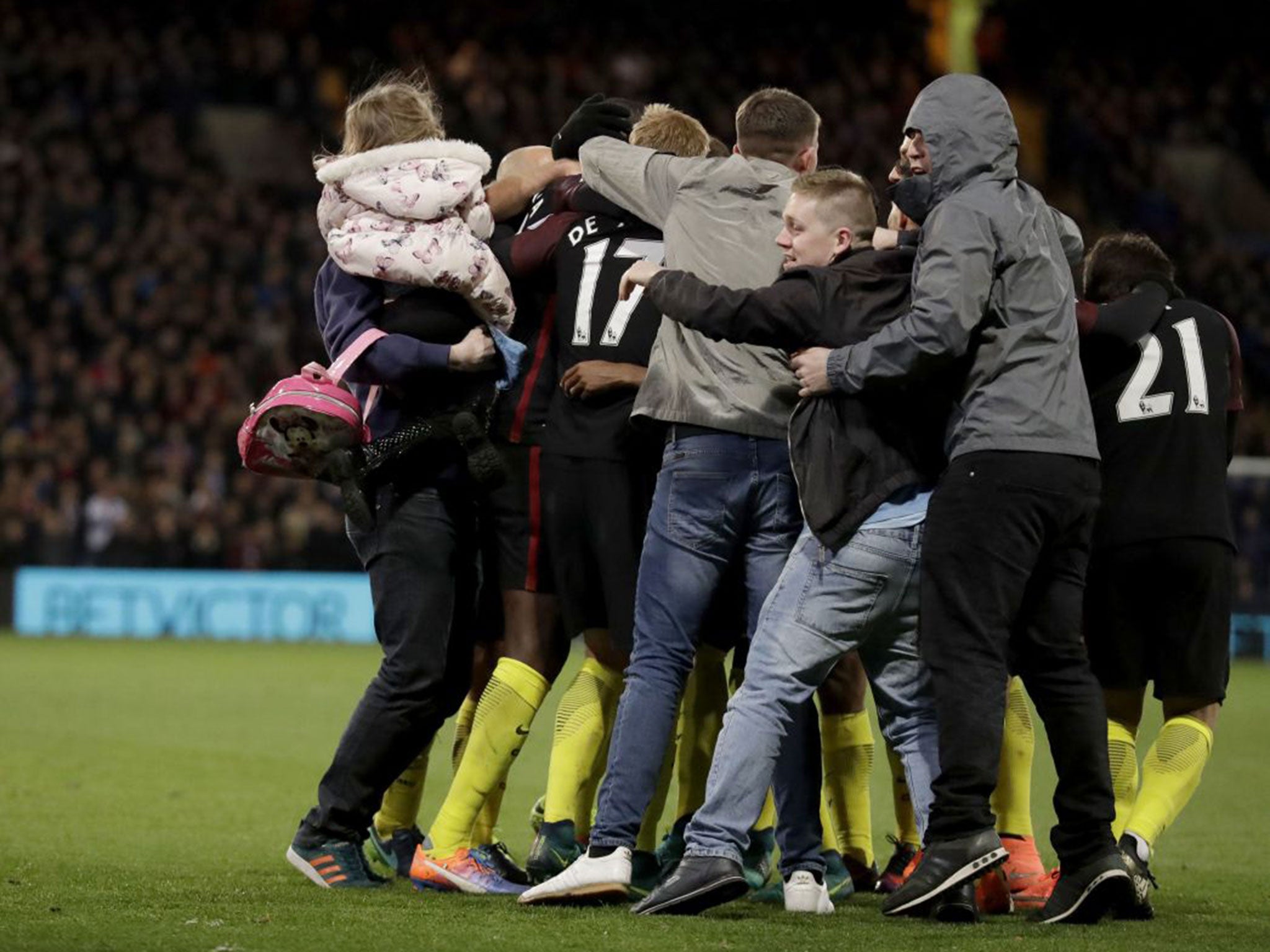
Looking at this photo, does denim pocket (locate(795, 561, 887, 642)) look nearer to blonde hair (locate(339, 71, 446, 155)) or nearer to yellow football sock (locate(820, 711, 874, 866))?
yellow football sock (locate(820, 711, 874, 866))

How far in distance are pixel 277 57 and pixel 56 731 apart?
16776 mm

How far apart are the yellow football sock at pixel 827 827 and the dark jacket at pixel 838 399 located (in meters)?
1.38

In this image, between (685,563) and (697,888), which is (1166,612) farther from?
(697,888)

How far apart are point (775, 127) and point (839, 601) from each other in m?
1.44

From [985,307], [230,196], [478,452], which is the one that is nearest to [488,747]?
[478,452]

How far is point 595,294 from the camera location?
5.85m

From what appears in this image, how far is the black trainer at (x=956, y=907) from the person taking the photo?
16.5ft

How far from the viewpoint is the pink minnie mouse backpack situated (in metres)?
5.75

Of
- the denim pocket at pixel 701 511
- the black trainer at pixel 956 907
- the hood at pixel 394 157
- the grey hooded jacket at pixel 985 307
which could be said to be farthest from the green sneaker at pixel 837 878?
the hood at pixel 394 157

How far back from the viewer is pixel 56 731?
1081 centimetres

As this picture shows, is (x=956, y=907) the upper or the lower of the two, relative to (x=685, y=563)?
lower

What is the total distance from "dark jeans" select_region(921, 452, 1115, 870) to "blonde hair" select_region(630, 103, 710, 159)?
1.49 m

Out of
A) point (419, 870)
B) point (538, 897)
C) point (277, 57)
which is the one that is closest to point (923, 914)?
point (538, 897)

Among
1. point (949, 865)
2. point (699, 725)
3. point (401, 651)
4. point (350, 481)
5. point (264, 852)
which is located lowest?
point (264, 852)
